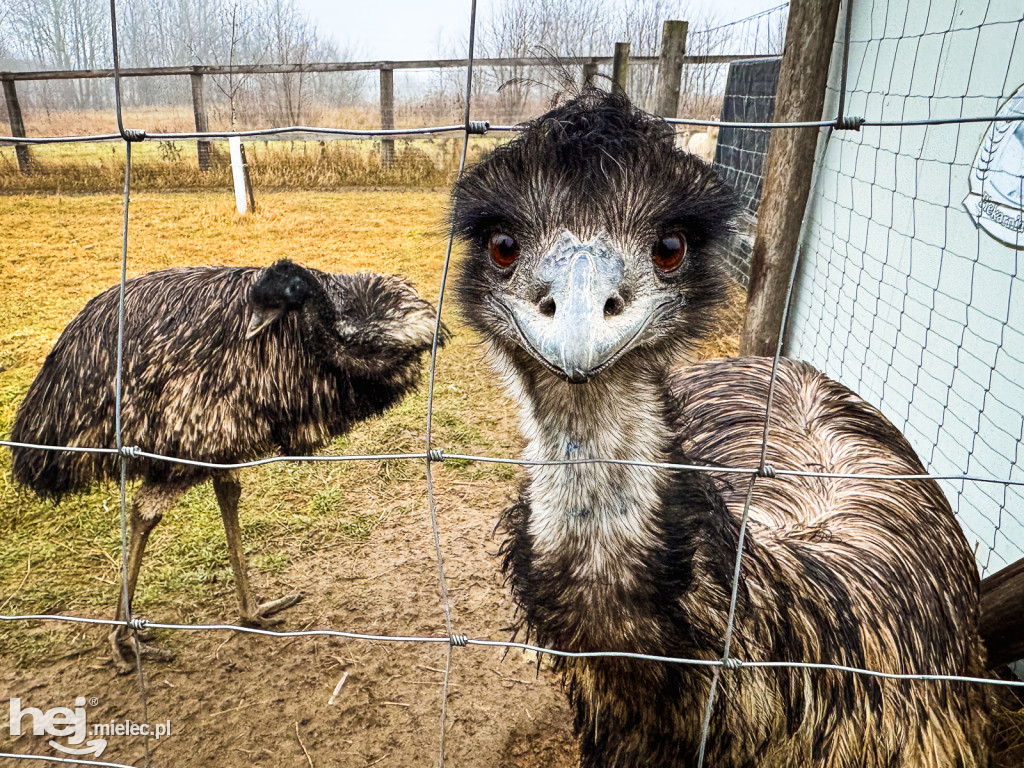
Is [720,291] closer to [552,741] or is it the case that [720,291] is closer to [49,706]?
[552,741]

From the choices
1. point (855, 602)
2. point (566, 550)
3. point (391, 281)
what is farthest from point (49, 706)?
point (855, 602)

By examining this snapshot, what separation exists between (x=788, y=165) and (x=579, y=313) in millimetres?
2705

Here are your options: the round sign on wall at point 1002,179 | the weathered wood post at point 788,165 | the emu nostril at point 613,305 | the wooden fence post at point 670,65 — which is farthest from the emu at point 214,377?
the wooden fence post at point 670,65

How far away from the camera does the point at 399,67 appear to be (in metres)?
7.53

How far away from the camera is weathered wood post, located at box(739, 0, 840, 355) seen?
10.5 feet

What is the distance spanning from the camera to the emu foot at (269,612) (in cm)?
277

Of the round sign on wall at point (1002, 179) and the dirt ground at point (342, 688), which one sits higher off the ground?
the round sign on wall at point (1002, 179)

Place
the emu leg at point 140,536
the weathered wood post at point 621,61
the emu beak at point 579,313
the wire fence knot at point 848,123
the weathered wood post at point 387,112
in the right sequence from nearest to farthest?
the emu beak at point 579,313
the wire fence knot at point 848,123
the emu leg at point 140,536
the weathered wood post at point 621,61
the weathered wood post at point 387,112

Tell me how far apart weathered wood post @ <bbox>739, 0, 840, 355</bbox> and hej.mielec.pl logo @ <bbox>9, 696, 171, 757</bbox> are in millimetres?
2843

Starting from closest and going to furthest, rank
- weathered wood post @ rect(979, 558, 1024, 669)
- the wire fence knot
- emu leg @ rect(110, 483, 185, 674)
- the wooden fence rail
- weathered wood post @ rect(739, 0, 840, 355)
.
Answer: the wire fence knot
weathered wood post @ rect(979, 558, 1024, 669)
emu leg @ rect(110, 483, 185, 674)
weathered wood post @ rect(739, 0, 840, 355)
the wooden fence rail

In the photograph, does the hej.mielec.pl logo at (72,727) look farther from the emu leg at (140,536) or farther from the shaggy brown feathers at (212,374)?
the shaggy brown feathers at (212,374)

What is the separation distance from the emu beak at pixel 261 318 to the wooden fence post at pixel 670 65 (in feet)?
9.66

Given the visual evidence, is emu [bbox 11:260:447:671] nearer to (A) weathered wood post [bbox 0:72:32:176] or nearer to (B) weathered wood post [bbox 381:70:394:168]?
(A) weathered wood post [bbox 0:72:32:176]

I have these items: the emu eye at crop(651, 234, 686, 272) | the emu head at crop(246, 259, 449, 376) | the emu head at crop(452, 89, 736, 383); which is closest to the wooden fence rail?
the emu head at crop(246, 259, 449, 376)
